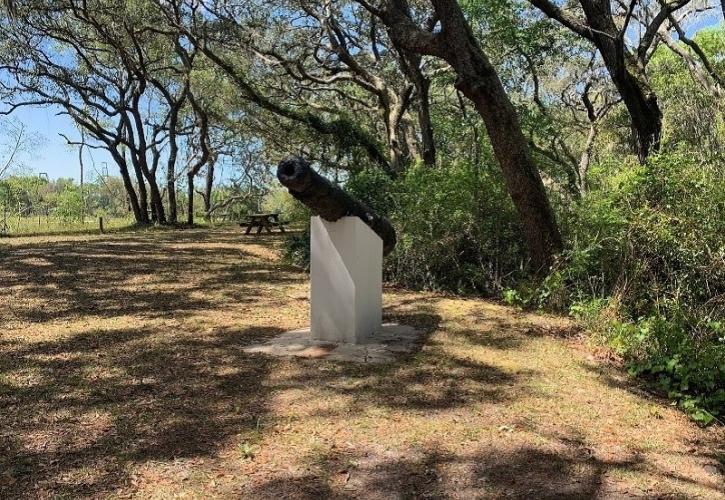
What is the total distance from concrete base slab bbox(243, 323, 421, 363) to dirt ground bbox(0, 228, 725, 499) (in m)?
0.16

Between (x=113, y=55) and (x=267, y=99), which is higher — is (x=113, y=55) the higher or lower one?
the higher one

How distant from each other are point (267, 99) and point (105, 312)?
12.0 m

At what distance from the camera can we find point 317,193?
5.08 metres

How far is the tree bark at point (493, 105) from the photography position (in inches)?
285

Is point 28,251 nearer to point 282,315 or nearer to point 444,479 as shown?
point 282,315

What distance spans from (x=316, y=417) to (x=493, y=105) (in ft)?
16.1

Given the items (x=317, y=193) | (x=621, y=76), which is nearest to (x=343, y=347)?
(x=317, y=193)

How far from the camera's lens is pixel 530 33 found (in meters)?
13.9

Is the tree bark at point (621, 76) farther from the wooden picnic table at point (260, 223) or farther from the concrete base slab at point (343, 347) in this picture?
the wooden picnic table at point (260, 223)

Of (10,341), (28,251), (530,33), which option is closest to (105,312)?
(10,341)

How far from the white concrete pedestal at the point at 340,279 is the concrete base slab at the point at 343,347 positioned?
0.12 metres

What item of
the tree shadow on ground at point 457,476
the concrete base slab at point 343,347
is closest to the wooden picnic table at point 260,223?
the concrete base slab at point 343,347

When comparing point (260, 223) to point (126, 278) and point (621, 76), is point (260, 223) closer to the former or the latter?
point (126, 278)

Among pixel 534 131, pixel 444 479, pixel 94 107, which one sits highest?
pixel 94 107
